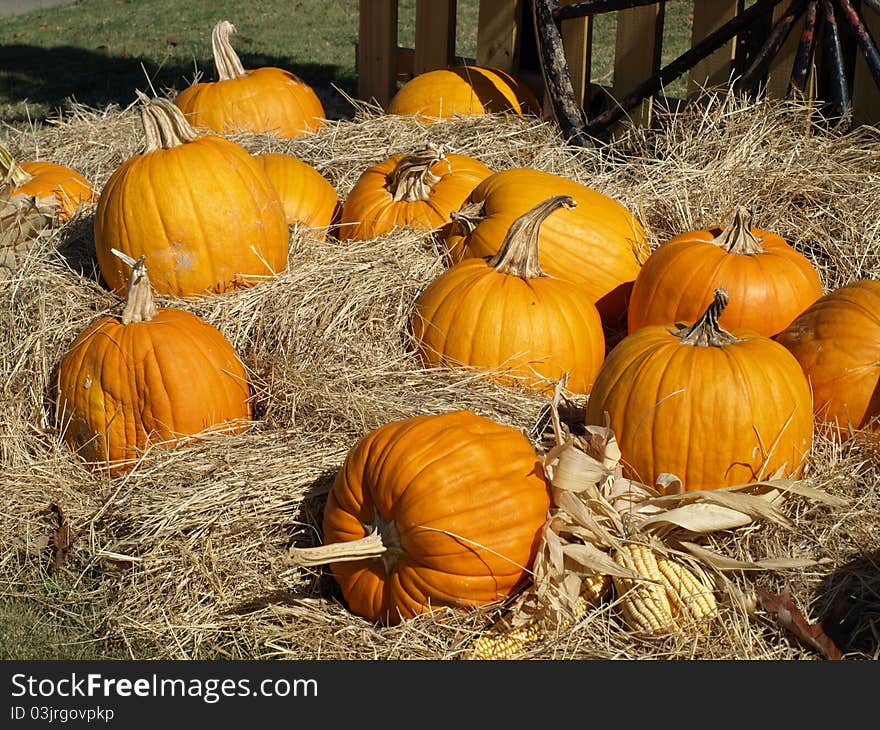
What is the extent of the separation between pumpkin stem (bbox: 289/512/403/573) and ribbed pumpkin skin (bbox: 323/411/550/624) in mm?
20

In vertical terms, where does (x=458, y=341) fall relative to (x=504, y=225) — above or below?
below

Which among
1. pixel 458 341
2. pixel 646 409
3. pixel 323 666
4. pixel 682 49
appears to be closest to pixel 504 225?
pixel 458 341

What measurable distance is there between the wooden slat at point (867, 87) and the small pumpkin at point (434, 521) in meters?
2.96

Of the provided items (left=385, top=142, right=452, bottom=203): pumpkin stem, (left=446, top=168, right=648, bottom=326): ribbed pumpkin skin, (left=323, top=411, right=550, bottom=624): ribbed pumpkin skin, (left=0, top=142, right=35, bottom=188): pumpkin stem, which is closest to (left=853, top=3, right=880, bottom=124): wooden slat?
(left=446, top=168, right=648, bottom=326): ribbed pumpkin skin

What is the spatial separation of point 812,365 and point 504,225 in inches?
48.6

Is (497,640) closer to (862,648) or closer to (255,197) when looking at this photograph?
(862,648)

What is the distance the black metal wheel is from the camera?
4.62 m

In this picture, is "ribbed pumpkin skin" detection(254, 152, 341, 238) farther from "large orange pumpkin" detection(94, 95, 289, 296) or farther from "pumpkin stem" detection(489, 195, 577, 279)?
"pumpkin stem" detection(489, 195, 577, 279)

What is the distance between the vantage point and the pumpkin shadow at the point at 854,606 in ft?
8.54

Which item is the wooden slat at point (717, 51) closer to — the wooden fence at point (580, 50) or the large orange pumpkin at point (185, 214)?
the wooden fence at point (580, 50)

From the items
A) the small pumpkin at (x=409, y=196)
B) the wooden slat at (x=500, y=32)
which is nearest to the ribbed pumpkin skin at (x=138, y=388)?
the small pumpkin at (x=409, y=196)

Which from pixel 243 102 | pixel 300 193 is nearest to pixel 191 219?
pixel 300 193

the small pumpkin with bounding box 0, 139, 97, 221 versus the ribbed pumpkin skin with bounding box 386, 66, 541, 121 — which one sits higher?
the ribbed pumpkin skin with bounding box 386, 66, 541, 121

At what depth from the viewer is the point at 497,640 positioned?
2.61 m
